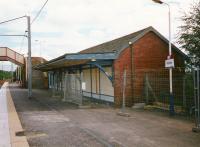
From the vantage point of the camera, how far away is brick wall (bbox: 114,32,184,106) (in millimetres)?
18312

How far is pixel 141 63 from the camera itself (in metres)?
19.2

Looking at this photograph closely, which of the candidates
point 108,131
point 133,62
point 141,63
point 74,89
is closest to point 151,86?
point 141,63

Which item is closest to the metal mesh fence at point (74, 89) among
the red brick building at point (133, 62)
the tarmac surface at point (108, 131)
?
the red brick building at point (133, 62)

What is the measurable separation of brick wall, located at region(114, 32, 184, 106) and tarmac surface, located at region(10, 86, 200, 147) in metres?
4.32

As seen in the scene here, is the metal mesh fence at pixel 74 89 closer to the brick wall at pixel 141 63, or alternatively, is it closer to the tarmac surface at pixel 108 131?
the brick wall at pixel 141 63

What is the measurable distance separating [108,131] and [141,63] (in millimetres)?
9384

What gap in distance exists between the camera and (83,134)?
32.3ft

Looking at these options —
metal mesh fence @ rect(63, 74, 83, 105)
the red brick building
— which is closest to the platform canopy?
metal mesh fence @ rect(63, 74, 83, 105)

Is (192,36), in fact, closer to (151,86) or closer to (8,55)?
(151,86)

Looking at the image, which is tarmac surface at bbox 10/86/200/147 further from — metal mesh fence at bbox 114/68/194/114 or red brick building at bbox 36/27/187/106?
red brick building at bbox 36/27/187/106

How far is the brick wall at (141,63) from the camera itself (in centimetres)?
1831

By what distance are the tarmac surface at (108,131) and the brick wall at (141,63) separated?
170 inches

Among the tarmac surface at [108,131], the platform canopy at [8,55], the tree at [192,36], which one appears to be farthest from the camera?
the platform canopy at [8,55]

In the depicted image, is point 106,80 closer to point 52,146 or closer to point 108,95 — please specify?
point 108,95
